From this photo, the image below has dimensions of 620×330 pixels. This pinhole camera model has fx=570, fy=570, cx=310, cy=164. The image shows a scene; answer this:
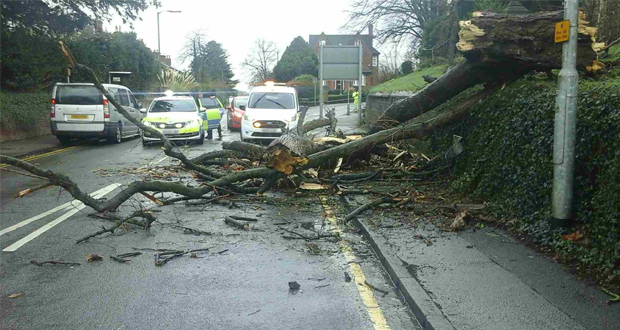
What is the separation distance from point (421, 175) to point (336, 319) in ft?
19.4

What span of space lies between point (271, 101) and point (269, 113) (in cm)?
113

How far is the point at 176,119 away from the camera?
64.1ft

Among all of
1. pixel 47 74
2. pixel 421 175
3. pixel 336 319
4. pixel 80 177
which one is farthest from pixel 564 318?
pixel 47 74

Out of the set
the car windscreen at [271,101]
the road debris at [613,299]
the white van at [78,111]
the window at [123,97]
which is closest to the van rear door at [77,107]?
the white van at [78,111]

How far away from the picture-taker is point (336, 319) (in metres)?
4.59

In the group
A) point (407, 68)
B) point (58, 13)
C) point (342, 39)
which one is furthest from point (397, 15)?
point (342, 39)

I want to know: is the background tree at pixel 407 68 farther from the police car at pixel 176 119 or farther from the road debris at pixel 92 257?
the road debris at pixel 92 257

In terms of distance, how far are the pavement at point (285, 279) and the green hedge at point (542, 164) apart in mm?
336

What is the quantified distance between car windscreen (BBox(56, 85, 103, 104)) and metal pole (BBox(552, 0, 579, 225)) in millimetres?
16635

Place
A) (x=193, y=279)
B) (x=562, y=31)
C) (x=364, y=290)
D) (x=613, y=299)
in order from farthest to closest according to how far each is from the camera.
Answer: (x=562, y=31) < (x=193, y=279) < (x=364, y=290) < (x=613, y=299)

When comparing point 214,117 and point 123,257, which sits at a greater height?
point 214,117

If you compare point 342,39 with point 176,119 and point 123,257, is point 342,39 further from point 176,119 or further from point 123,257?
point 123,257

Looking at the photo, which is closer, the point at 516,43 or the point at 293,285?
the point at 293,285

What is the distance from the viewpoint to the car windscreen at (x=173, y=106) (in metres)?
20.5
